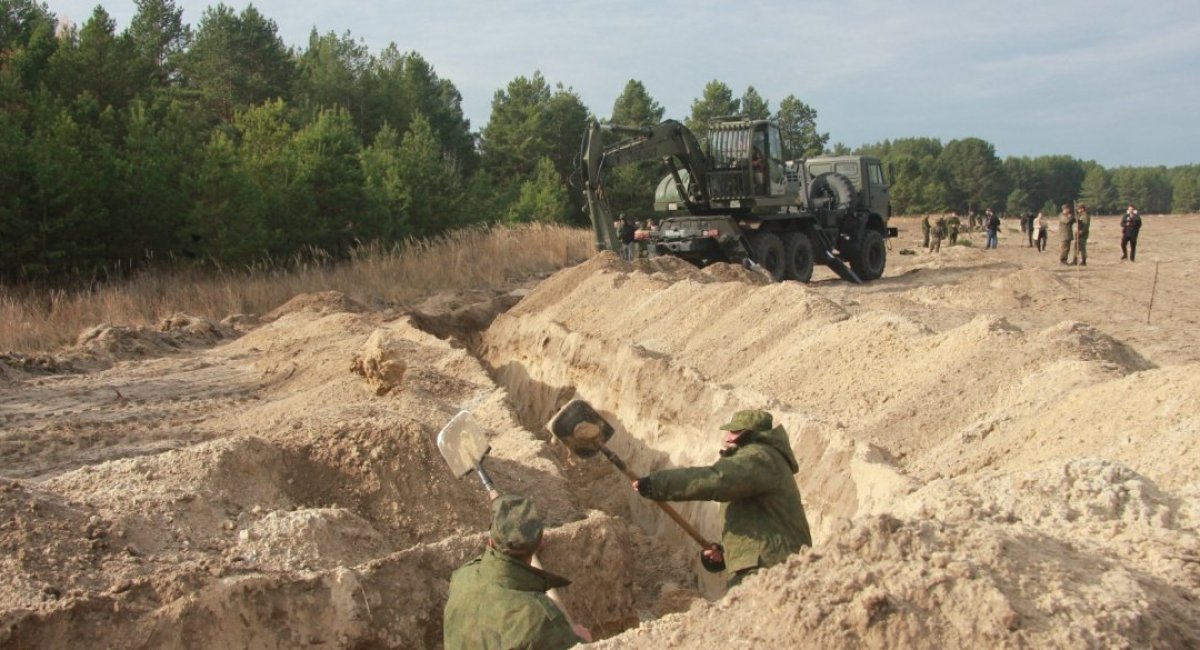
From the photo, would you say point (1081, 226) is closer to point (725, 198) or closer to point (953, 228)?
point (725, 198)

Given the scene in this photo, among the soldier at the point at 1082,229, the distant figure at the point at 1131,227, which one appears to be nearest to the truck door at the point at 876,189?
the soldier at the point at 1082,229

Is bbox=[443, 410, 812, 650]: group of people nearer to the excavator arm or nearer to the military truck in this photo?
the excavator arm

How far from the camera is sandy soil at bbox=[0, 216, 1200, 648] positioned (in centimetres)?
330

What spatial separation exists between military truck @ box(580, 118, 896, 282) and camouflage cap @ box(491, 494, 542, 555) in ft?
43.9

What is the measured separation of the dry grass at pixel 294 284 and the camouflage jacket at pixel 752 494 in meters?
11.0

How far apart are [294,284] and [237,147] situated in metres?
9.15

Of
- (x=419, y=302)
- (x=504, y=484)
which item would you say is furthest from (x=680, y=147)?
(x=504, y=484)

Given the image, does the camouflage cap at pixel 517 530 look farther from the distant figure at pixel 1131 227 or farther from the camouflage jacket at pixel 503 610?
the distant figure at pixel 1131 227

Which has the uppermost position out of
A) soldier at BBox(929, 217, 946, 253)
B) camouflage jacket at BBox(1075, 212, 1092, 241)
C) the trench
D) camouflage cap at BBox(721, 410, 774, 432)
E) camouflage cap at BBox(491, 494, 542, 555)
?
camouflage cap at BBox(721, 410, 774, 432)

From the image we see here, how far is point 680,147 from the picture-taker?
1827cm

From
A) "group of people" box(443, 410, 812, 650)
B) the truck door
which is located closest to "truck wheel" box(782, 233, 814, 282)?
the truck door

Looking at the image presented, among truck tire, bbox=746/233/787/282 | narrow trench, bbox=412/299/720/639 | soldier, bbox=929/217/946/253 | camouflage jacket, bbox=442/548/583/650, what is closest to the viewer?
camouflage jacket, bbox=442/548/583/650

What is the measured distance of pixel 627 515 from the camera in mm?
7848

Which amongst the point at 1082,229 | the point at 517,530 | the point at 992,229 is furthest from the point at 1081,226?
the point at 517,530
